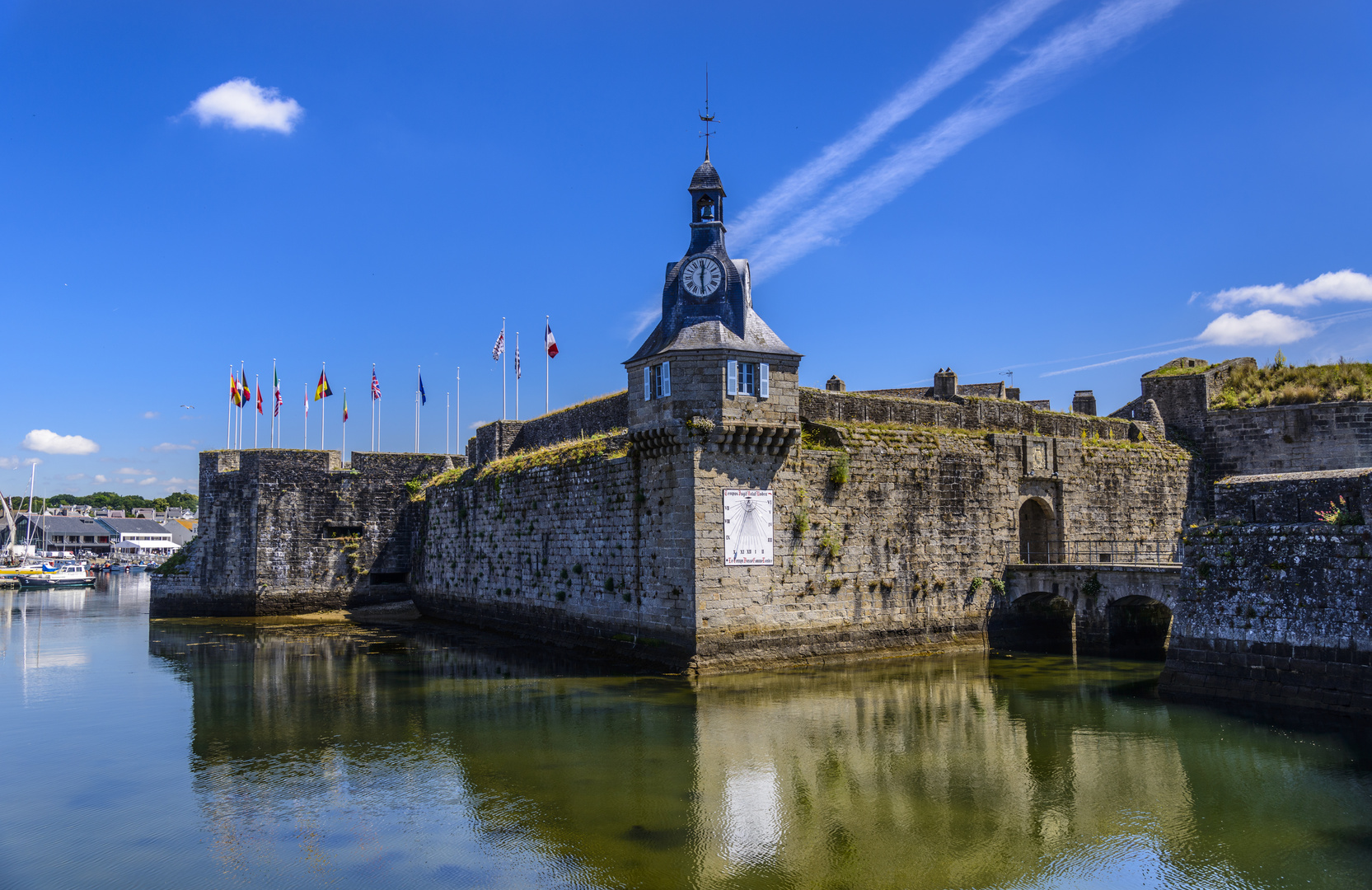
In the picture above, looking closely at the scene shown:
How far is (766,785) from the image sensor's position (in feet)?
38.6

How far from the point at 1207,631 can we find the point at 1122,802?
6826mm

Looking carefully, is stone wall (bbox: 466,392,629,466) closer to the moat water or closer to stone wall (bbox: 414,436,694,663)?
stone wall (bbox: 414,436,694,663)

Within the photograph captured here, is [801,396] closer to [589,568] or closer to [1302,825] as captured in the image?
[589,568]

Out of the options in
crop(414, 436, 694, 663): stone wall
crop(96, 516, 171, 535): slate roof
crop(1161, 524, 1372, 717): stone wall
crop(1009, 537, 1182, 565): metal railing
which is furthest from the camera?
crop(96, 516, 171, 535): slate roof

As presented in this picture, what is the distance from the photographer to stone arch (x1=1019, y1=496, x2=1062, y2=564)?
999 inches

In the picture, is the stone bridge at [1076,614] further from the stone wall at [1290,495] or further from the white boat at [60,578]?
the white boat at [60,578]

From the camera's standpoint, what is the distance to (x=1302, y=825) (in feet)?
33.3

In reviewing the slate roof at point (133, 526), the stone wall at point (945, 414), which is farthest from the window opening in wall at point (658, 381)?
the slate roof at point (133, 526)

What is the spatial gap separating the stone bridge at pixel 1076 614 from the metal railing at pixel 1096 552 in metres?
1.01

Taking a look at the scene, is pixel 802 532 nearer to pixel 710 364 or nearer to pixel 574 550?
pixel 710 364

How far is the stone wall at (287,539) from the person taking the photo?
32.9 m

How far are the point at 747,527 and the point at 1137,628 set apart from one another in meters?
11.4

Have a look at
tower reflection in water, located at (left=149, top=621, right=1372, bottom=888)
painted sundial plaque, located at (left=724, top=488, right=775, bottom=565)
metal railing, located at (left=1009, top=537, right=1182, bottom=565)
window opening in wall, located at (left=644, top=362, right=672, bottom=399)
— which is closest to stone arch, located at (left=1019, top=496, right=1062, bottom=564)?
metal railing, located at (left=1009, top=537, right=1182, bottom=565)

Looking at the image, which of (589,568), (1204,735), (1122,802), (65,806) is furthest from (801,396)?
(65,806)
